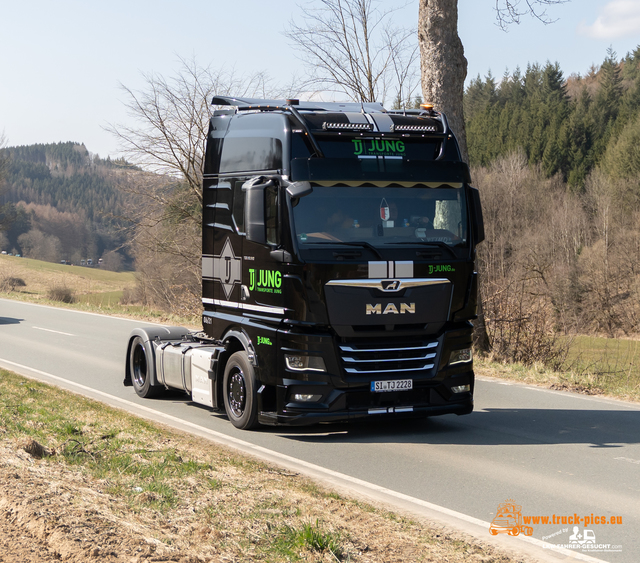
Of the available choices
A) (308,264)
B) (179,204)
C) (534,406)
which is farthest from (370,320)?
(179,204)

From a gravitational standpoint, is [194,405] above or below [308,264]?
below

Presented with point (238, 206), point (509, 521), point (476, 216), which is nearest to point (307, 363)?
Answer: point (238, 206)

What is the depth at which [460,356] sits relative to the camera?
8391 millimetres

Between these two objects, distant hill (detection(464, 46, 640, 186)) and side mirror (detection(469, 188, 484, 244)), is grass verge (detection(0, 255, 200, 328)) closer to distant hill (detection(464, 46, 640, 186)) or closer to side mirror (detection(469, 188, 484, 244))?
side mirror (detection(469, 188, 484, 244))

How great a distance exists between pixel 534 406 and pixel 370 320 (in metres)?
3.63

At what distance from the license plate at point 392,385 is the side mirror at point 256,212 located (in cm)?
197

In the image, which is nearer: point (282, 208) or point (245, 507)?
point (245, 507)

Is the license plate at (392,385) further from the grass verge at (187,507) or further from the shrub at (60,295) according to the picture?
the shrub at (60,295)

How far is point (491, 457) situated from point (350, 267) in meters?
2.41

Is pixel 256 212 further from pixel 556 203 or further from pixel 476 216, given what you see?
pixel 556 203

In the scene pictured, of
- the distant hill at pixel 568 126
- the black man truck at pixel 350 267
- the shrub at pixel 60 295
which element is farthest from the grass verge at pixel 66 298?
the distant hill at pixel 568 126

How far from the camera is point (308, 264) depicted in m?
7.67

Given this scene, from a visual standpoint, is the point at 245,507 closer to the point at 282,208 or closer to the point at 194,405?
the point at 282,208

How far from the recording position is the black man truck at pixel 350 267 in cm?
776
